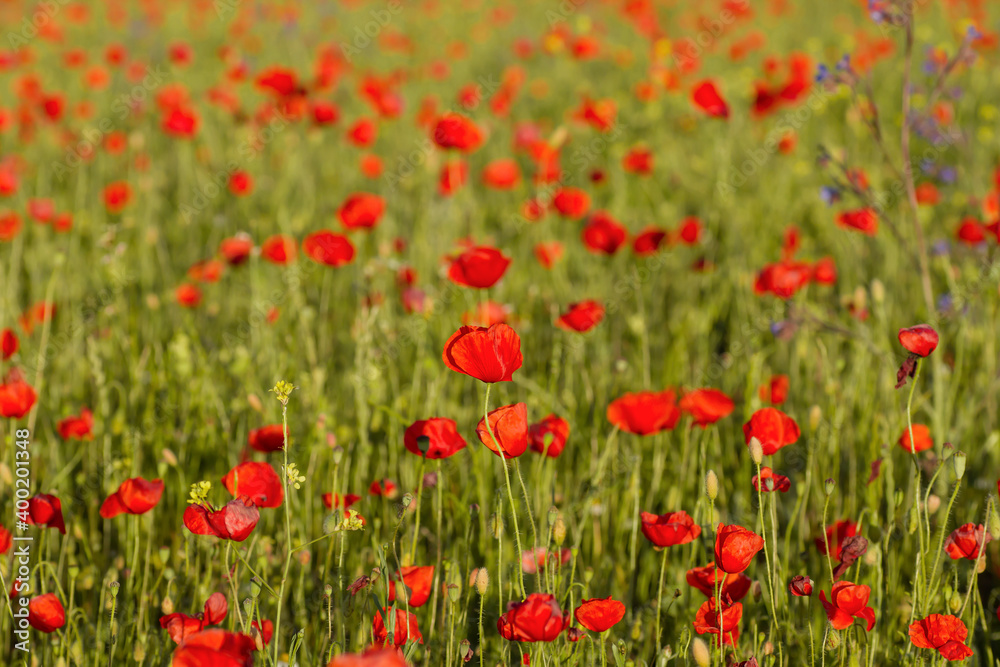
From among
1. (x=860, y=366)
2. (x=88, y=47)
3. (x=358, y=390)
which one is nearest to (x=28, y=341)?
(x=358, y=390)

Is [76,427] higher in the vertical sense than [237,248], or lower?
lower

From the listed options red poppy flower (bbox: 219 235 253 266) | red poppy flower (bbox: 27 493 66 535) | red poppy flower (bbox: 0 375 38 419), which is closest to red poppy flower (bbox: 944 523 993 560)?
red poppy flower (bbox: 27 493 66 535)

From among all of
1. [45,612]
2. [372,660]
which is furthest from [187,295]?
[372,660]

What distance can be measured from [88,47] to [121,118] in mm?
2681

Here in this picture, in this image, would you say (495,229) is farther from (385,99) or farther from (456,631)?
(456,631)

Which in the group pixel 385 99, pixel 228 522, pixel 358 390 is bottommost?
pixel 228 522

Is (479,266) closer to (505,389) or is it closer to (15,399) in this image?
(505,389)

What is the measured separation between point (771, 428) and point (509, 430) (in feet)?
1.64

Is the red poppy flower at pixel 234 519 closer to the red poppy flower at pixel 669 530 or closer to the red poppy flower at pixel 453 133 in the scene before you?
the red poppy flower at pixel 669 530

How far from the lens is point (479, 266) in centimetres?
172

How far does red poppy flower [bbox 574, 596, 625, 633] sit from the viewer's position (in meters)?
1.21

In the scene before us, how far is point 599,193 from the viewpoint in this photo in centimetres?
424

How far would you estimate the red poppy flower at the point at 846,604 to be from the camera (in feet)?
4.01

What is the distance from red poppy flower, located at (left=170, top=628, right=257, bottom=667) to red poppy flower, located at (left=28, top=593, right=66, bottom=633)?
0.41 metres
